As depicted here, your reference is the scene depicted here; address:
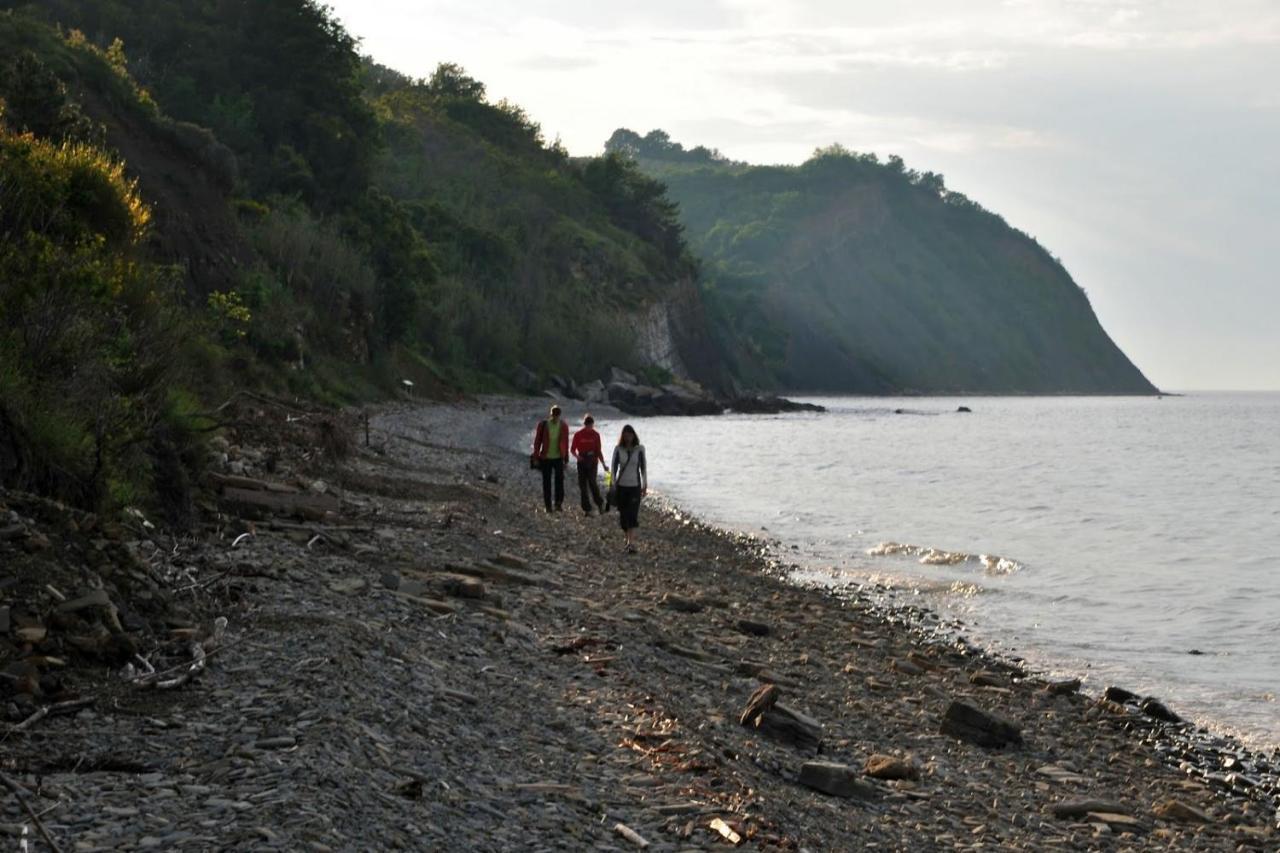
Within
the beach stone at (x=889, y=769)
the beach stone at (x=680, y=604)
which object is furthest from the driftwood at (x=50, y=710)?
the beach stone at (x=680, y=604)

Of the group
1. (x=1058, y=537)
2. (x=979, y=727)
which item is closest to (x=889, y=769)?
(x=979, y=727)

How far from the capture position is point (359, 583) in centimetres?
958

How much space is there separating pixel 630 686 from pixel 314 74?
163 feet

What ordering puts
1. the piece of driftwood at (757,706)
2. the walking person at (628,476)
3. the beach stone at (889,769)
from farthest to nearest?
the walking person at (628,476) < the piece of driftwood at (757,706) < the beach stone at (889,769)

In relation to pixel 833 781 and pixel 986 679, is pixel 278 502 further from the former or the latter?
pixel 986 679

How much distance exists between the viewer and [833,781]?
719 centimetres

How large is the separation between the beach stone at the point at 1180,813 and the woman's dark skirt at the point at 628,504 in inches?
372

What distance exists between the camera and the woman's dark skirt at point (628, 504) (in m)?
16.9

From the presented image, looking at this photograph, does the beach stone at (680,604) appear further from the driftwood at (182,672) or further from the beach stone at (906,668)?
the driftwood at (182,672)

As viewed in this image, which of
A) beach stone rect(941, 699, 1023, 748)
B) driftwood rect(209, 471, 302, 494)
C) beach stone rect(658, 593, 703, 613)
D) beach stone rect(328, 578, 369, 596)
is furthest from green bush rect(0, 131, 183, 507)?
beach stone rect(941, 699, 1023, 748)

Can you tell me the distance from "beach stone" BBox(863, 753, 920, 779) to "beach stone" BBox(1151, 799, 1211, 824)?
1651 millimetres

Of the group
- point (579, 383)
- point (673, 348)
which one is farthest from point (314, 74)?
point (673, 348)

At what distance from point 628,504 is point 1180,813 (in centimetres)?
965

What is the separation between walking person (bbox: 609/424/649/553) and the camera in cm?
1680
